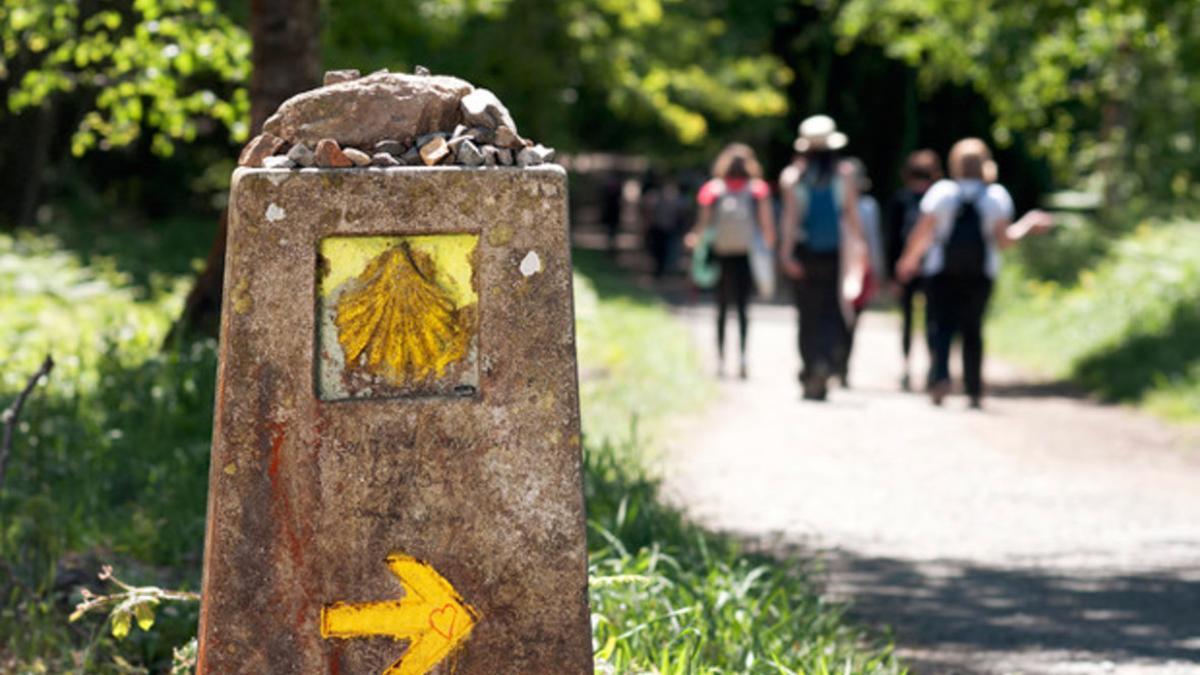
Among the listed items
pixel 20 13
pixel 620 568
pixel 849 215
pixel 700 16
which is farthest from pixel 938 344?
pixel 700 16

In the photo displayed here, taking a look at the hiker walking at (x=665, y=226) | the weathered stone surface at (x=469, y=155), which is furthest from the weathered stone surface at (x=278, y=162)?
the hiker walking at (x=665, y=226)

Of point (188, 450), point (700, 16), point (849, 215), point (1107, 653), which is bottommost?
point (1107, 653)

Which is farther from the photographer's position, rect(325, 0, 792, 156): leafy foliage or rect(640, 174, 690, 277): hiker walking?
rect(640, 174, 690, 277): hiker walking

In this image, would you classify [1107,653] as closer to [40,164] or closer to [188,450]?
[188,450]

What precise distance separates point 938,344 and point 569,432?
1081 cm

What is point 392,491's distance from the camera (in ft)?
14.5

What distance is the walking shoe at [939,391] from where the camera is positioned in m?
15.0

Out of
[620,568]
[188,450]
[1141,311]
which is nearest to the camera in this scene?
[620,568]

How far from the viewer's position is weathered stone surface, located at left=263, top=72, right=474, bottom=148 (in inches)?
177

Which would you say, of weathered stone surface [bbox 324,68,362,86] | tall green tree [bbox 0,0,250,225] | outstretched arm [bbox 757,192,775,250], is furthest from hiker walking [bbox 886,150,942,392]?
weathered stone surface [bbox 324,68,362,86]

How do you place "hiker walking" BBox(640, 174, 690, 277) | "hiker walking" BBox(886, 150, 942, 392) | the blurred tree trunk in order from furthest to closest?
1. "hiker walking" BBox(640, 174, 690, 277)
2. "hiker walking" BBox(886, 150, 942, 392)
3. the blurred tree trunk

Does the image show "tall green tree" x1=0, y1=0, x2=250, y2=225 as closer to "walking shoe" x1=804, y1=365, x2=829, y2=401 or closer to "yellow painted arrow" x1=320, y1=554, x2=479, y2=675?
"walking shoe" x1=804, y1=365, x2=829, y2=401

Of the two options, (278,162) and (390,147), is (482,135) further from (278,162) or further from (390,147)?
(278,162)

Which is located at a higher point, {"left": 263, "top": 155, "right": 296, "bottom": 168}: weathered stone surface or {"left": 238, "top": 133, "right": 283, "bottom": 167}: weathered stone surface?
{"left": 238, "top": 133, "right": 283, "bottom": 167}: weathered stone surface
